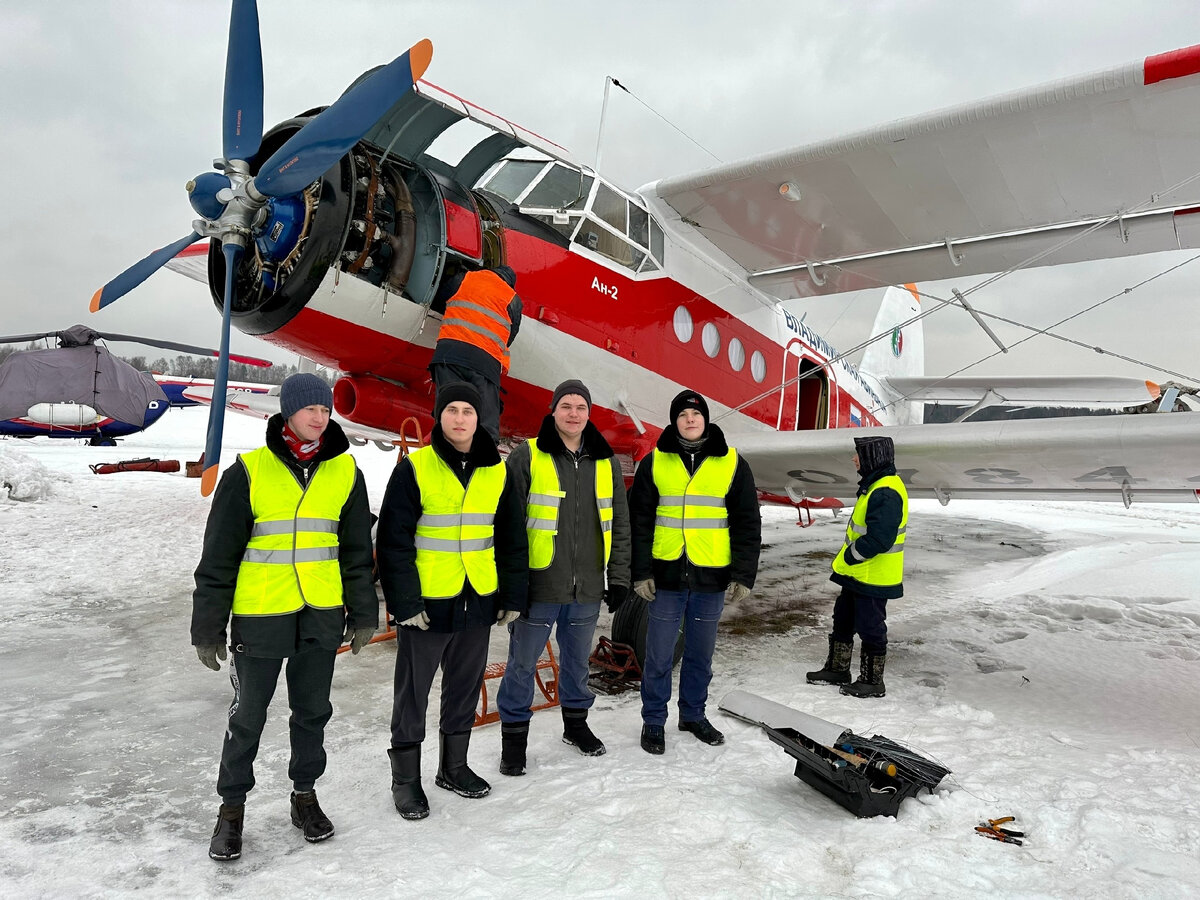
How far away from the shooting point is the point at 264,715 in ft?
8.00

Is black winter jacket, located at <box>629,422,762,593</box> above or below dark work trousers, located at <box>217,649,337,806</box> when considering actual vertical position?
above

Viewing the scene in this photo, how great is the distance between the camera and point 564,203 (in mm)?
5258

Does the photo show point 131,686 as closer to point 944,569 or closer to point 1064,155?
point 1064,155

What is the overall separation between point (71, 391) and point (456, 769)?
84.8ft

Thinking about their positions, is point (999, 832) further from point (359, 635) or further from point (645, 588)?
point (359, 635)

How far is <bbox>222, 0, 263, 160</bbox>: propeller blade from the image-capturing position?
4117 mm

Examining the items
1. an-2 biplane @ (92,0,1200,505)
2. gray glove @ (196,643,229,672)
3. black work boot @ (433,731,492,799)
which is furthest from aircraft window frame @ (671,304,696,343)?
gray glove @ (196,643,229,672)

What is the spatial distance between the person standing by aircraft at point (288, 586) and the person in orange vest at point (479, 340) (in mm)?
1238

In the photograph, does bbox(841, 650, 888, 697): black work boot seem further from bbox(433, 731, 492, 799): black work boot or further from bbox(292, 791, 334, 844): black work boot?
bbox(292, 791, 334, 844): black work boot

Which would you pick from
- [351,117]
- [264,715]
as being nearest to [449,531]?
[264,715]

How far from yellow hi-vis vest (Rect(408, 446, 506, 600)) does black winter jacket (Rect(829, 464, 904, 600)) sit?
7.99 feet

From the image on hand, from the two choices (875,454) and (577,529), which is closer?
(577,529)

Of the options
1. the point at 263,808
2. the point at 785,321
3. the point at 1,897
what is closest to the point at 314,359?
the point at 263,808

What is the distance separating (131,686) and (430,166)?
384cm
